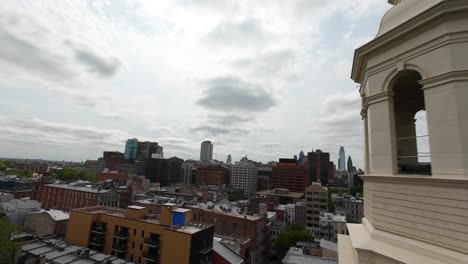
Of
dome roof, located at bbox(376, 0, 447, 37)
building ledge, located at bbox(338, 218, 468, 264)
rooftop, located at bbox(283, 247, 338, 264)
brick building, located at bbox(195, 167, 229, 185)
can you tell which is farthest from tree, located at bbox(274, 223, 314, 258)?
brick building, located at bbox(195, 167, 229, 185)

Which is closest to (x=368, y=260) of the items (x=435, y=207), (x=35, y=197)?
(x=435, y=207)

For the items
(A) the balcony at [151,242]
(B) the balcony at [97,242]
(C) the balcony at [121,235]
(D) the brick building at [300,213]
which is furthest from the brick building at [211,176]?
(A) the balcony at [151,242]

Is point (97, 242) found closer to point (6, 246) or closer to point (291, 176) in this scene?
point (6, 246)

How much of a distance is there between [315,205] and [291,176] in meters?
64.8

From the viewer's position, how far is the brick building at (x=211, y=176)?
164500 millimetres

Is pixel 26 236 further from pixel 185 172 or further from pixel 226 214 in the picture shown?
pixel 185 172

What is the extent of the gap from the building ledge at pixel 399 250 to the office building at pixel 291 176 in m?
149

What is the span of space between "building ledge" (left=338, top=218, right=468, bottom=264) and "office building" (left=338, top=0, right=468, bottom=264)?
0.6 inches

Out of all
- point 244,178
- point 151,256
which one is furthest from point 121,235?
point 244,178

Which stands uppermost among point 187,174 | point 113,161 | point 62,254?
point 113,161

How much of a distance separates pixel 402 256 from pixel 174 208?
37696mm

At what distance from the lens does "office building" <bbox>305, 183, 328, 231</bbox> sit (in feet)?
278

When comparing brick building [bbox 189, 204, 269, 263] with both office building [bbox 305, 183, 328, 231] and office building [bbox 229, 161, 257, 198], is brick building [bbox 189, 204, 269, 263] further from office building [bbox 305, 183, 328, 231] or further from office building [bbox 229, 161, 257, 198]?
office building [bbox 229, 161, 257, 198]

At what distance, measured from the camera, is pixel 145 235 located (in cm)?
3841
